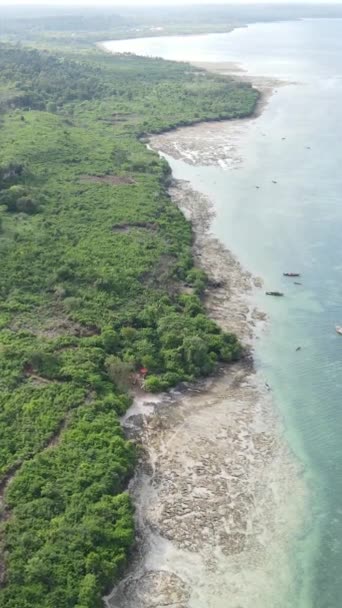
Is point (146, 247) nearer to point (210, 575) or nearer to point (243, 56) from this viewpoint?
point (210, 575)

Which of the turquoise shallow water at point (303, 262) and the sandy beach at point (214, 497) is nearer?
the sandy beach at point (214, 497)

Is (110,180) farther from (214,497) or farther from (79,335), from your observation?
(214,497)

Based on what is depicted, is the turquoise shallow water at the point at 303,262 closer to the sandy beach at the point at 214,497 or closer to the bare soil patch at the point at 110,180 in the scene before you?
the sandy beach at the point at 214,497

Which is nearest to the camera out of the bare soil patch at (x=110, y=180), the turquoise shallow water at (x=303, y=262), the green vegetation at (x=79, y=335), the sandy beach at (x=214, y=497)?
the sandy beach at (x=214, y=497)

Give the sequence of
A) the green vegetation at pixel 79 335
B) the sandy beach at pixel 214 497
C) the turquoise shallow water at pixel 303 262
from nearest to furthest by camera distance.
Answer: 1. the sandy beach at pixel 214 497
2. the green vegetation at pixel 79 335
3. the turquoise shallow water at pixel 303 262

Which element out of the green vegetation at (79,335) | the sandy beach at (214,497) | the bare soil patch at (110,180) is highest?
the bare soil patch at (110,180)

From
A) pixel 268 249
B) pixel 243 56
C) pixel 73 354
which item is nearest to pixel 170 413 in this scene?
pixel 73 354

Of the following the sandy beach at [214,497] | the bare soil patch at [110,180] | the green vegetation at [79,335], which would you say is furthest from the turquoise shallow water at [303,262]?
the bare soil patch at [110,180]

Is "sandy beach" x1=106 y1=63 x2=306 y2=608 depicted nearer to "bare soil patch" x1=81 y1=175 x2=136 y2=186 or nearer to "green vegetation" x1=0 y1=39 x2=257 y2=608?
"green vegetation" x1=0 y1=39 x2=257 y2=608
